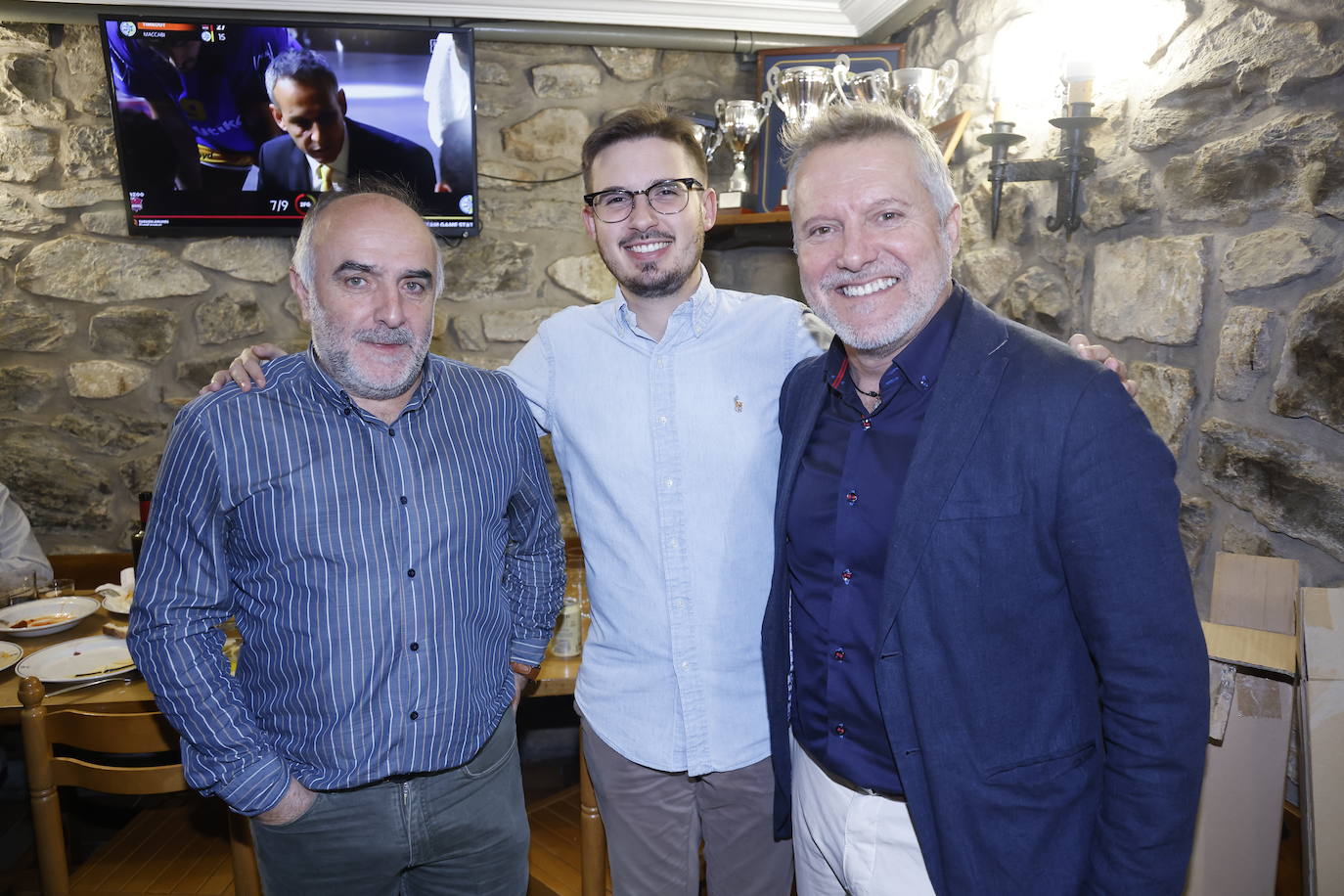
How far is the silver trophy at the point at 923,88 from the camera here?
2.45 m

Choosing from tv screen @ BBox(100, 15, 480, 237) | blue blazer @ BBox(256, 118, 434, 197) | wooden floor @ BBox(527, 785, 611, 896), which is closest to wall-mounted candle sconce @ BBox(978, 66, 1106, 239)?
tv screen @ BBox(100, 15, 480, 237)

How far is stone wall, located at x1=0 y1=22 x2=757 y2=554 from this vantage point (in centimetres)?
287

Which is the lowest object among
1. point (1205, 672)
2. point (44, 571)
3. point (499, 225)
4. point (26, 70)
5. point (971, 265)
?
point (44, 571)

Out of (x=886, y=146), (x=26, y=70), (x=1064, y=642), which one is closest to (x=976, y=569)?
(x=1064, y=642)

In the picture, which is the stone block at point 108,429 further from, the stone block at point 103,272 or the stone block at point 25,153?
the stone block at point 25,153

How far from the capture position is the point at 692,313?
5.32 feet

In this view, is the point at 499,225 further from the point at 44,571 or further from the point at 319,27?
the point at 44,571

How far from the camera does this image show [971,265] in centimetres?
254

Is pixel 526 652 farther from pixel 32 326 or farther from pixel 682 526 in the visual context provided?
pixel 32 326

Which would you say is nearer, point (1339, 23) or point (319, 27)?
point (1339, 23)

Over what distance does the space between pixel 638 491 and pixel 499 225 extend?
6.18 feet

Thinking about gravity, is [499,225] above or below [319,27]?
below

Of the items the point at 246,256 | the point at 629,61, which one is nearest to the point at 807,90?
the point at 629,61

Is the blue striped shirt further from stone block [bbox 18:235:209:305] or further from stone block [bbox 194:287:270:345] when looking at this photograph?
stone block [bbox 18:235:209:305]
